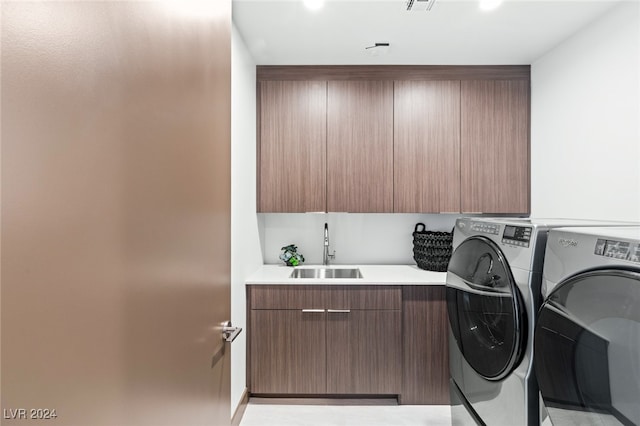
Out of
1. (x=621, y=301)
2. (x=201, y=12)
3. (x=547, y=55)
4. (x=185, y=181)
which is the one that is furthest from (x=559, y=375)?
(x=547, y=55)

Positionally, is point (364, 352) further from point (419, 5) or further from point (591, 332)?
point (419, 5)

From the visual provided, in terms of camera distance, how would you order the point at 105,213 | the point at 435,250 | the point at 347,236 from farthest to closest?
the point at 347,236, the point at 435,250, the point at 105,213

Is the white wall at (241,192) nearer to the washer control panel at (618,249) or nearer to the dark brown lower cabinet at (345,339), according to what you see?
the dark brown lower cabinet at (345,339)

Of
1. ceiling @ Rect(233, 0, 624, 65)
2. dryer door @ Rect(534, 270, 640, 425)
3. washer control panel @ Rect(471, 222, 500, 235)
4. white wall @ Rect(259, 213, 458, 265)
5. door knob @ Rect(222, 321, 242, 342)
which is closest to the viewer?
dryer door @ Rect(534, 270, 640, 425)

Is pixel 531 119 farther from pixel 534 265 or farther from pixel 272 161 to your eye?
pixel 272 161

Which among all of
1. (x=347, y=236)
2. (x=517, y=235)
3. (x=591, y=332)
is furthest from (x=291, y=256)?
(x=591, y=332)

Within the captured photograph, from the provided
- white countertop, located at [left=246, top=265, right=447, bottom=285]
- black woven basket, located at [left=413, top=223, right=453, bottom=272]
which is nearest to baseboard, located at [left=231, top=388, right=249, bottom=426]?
white countertop, located at [left=246, top=265, right=447, bottom=285]

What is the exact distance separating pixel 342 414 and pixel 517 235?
1642mm

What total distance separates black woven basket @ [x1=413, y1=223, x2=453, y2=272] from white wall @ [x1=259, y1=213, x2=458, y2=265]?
0.28 m

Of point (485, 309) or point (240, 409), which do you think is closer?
point (485, 309)

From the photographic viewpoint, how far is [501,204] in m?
2.64

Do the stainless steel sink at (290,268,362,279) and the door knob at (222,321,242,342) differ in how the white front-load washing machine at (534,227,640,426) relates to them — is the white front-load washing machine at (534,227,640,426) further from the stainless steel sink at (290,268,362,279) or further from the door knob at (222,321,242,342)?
the stainless steel sink at (290,268,362,279)

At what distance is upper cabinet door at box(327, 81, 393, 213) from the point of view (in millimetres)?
2645

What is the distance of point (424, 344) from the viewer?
2309mm
